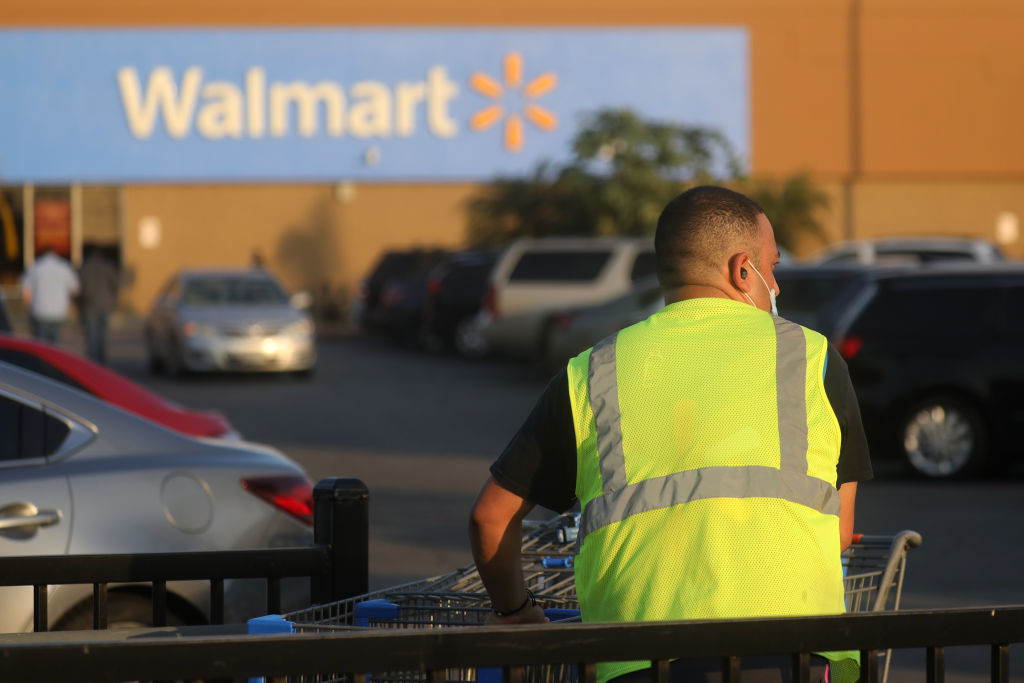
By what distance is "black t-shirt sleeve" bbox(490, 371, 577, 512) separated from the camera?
262 centimetres

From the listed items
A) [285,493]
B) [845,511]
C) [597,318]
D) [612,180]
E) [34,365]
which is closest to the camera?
[845,511]

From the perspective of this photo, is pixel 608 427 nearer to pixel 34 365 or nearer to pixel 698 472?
pixel 698 472

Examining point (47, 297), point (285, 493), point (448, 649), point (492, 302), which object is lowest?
point (285, 493)

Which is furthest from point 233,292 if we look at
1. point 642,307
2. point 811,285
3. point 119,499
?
point 119,499

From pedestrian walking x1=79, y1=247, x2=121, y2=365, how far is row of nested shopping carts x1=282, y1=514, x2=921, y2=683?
740 inches

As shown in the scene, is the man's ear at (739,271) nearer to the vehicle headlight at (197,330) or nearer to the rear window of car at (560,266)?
the vehicle headlight at (197,330)

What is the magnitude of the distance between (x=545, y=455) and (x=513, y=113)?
1353 inches

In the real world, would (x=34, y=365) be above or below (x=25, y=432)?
above

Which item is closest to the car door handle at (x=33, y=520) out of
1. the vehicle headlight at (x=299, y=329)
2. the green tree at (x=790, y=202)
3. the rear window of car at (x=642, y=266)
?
the vehicle headlight at (x=299, y=329)

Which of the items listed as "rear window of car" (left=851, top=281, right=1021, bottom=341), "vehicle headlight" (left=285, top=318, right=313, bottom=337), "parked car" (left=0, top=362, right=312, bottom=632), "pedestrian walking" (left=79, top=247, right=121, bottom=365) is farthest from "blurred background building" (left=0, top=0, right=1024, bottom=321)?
"parked car" (left=0, top=362, right=312, bottom=632)

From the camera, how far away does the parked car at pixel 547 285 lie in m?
22.0

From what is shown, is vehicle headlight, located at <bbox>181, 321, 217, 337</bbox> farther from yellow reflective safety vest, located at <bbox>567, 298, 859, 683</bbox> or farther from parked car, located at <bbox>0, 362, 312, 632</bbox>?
yellow reflective safety vest, located at <bbox>567, 298, 859, 683</bbox>

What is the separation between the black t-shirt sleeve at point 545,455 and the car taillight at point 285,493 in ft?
9.78

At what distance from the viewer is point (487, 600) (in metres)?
3.16
